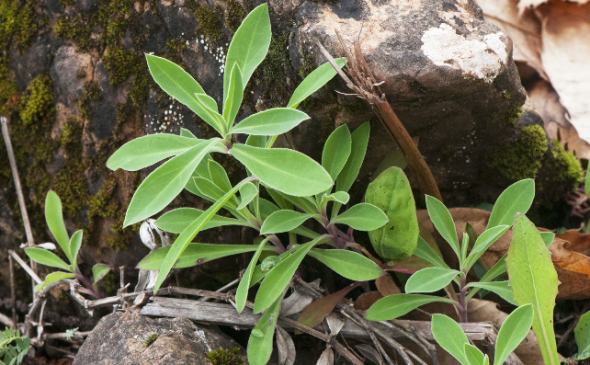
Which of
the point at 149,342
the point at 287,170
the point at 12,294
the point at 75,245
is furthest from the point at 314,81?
the point at 12,294

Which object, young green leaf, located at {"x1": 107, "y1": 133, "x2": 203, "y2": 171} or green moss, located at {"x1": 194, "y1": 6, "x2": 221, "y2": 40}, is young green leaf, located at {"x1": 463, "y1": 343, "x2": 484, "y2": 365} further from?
green moss, located at {"x1": 194, "y1": 6, "x2": 221, "y2": 40}

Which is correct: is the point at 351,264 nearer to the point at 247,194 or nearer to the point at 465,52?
the point at 247,194

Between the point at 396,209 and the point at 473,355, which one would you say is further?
the point at 396,209

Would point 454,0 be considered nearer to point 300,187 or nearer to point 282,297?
point 300,187

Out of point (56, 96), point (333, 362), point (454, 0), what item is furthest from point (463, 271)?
point (56, 96)

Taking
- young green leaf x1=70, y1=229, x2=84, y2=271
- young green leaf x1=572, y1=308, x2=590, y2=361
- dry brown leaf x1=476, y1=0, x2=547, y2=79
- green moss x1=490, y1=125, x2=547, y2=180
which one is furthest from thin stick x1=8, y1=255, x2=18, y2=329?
dry brown leaf x1=476, y1=0, x2=547, y2=79

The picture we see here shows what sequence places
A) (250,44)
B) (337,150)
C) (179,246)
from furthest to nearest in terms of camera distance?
(337,150) < (250,44) < (179,246)
